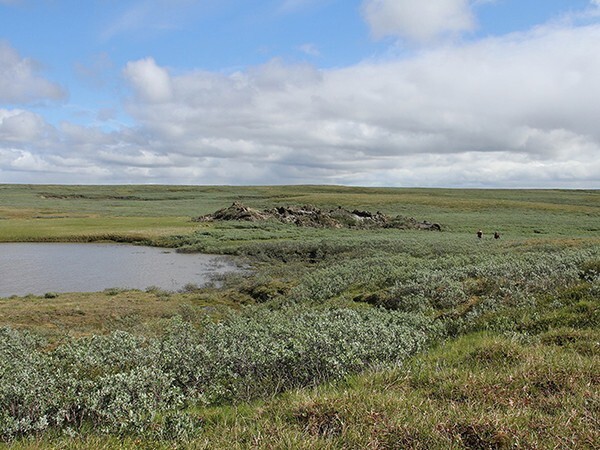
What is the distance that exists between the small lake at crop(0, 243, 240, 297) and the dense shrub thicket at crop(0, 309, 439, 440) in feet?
70.0

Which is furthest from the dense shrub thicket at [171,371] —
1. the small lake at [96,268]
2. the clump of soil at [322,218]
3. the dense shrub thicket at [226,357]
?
the clump of soil at [322,218]

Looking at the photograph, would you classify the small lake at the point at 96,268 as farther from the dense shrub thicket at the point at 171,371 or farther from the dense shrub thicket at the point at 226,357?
the dense shrub thicket at the point at 171,371

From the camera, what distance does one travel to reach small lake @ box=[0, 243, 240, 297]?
99.4 feet

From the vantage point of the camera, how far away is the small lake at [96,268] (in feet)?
99.4

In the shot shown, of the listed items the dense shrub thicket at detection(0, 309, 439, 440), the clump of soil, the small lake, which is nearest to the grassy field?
the dense shrub thicket at detection(0, 309, 439, 440)

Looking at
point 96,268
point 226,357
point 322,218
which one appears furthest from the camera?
point 322,218

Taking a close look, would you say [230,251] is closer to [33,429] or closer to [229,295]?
[229,295]

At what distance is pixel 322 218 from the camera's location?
217 ft

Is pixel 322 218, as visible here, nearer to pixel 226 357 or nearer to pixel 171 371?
pixel 226 357

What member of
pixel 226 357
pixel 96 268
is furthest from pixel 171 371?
pixel 96 268

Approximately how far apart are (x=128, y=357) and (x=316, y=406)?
4.26 m

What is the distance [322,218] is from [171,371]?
5910 centimetres

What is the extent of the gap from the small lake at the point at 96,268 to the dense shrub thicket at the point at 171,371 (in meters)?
21.3

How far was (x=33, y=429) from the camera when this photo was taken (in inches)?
232
